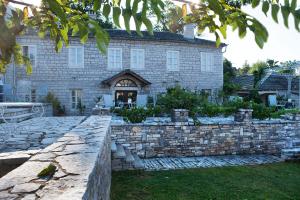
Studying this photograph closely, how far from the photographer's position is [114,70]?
1805 centimetres

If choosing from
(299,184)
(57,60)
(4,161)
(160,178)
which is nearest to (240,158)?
(299,184)

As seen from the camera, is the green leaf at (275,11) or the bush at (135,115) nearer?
the green leaf at (275,11)

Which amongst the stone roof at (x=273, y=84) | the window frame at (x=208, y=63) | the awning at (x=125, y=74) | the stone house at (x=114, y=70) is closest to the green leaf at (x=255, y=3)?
the stone house at (x=114, y=70)

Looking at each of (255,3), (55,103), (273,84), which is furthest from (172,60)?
(255,3)

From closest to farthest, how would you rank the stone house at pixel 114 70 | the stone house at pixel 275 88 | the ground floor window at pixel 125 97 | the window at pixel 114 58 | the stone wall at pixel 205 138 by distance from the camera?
the stone wall at pixel 205 138 → the stone house at pixel 114 70 → the window at pixel 114 58 → the ground floor window at pixel 125 97 → the stone house at pixel 275 88

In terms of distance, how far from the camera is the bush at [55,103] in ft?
54.9

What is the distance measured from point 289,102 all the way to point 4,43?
2092 cm

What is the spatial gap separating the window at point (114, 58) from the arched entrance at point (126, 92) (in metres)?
0.99

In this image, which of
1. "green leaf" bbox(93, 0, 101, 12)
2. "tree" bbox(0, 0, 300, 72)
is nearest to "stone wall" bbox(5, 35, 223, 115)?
"tree" bbox(0, 0, 300, 72)

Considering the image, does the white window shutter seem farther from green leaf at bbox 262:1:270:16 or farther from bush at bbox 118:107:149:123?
green leaf at bbox 262:1:270:16

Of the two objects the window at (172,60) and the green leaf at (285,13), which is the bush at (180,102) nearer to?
the window at (172,60)

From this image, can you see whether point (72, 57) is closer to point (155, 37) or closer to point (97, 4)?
point (155, 37)

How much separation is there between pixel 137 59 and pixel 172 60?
2261 mm

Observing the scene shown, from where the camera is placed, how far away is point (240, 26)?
1.65 meters
